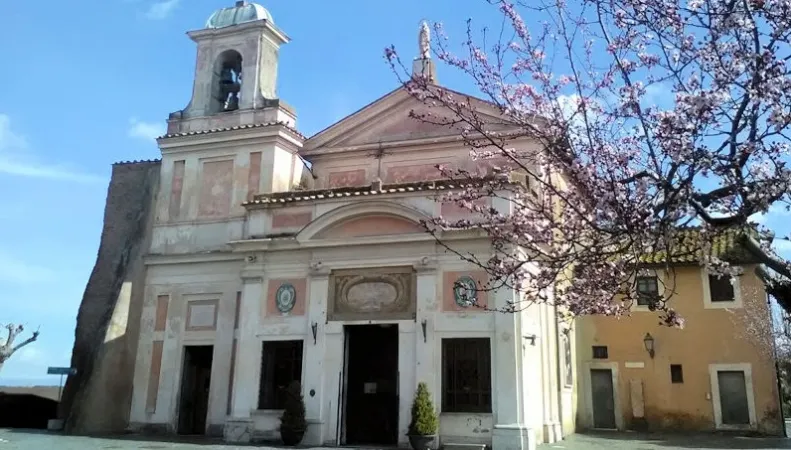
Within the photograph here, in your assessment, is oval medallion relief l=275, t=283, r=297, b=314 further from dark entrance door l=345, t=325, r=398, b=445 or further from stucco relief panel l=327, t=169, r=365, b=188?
stucco relief panel l=327, t=169, r=365, b=188

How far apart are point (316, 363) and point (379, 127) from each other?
7.97m

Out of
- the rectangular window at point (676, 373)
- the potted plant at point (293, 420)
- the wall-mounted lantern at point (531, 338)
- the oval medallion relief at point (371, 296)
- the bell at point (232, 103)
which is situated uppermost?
the bell at point (232, 103)

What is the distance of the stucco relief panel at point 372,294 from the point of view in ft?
56.3

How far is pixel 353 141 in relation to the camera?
71.8 feet

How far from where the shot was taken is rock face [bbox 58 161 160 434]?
65.0 ft

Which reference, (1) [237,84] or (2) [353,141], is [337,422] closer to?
(2) [353,141]

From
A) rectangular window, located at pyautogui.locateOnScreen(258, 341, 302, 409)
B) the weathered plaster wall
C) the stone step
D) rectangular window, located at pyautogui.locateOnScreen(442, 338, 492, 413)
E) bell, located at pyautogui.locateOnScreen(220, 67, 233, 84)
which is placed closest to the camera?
the stone step

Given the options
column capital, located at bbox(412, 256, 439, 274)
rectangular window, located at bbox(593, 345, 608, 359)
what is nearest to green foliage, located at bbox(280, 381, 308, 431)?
column capital, located at bbox(412, 256, 439, 274)

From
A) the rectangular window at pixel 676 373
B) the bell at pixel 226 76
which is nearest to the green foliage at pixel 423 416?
the rectangular window at pixel 676 373

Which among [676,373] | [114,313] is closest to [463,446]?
[676,373]

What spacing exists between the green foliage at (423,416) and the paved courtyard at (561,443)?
2630mm

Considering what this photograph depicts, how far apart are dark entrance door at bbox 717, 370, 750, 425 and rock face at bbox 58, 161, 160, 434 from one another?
1802cm

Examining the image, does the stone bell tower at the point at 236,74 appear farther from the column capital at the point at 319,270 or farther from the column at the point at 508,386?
the column at the point at 508,386

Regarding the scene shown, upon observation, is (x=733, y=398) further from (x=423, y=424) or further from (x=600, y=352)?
(x=423, y=424)
